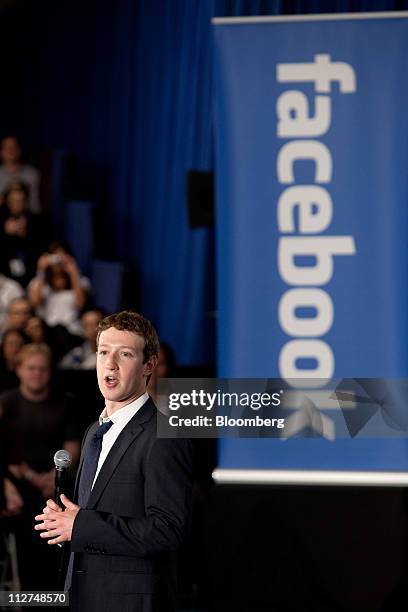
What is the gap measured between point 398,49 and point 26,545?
235cm

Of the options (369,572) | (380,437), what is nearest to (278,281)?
(380,437)

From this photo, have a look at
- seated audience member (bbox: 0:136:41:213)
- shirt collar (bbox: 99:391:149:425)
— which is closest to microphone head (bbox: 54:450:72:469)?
shirt collar (bbox: 99:391:149:425)

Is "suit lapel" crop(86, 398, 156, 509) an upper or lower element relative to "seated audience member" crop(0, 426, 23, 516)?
upper

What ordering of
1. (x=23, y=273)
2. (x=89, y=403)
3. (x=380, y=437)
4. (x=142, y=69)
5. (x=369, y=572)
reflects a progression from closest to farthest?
(x=380, y=437)
(x=369, y=572)
(x=89, y=403)
(x=23, y=273)
(x=142, y=69)

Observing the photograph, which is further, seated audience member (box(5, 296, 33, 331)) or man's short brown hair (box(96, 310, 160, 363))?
seated audience member (box(5, 296, 33, 331))

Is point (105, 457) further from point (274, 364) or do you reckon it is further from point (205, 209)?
point (205, 209)

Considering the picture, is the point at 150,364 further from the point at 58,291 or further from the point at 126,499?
the point at 58,291

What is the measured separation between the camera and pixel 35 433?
4434 mm

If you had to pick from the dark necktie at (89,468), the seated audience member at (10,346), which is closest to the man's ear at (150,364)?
the dark necktie at (89,468)

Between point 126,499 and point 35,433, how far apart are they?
8.81ft

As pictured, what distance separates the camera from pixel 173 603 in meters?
1.89

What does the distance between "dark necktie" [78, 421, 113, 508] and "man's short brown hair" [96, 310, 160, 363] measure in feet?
0.54

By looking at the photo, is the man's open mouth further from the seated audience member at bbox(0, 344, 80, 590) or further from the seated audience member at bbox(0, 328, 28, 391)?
the seated audience member at bbox(0, 328, 28, 391)

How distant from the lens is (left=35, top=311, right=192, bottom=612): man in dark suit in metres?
1.77
